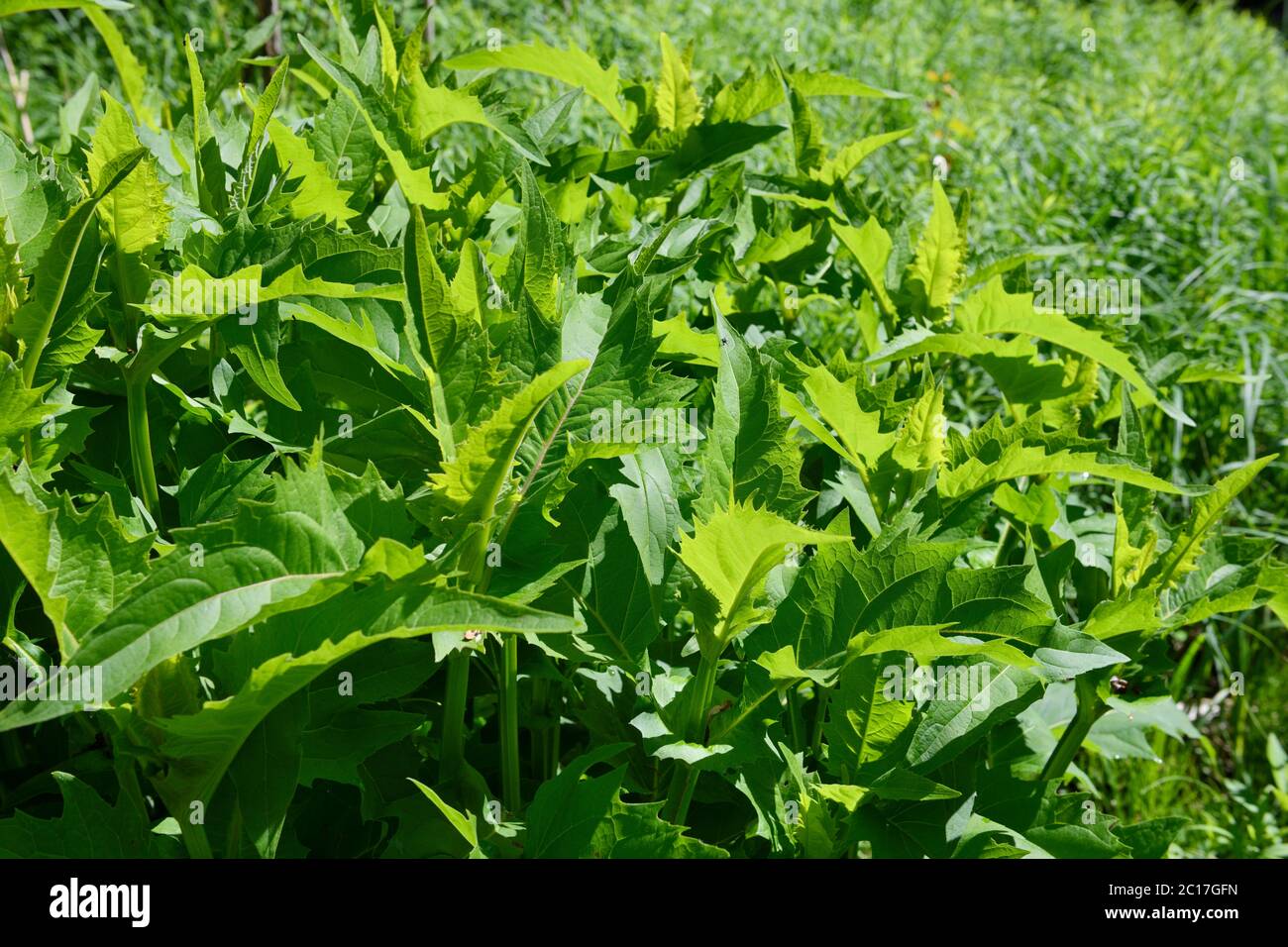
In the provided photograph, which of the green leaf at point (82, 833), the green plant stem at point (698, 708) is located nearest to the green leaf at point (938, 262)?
the green plant stem at point (698, 708)

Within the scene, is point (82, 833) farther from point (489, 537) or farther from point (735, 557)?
point (735, 557)

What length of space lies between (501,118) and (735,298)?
60cm

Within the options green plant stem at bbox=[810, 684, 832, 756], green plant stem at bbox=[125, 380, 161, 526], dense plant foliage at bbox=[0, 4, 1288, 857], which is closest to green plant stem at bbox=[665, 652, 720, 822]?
dense plant foliage at bbox=[0, 4, 1288, 857]

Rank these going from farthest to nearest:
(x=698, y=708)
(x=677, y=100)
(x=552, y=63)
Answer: (x=677, y=100) < (x=552, y=63) < (x=698, y=708)

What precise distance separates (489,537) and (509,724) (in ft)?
0.96

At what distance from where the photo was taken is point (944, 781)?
162 centimetres

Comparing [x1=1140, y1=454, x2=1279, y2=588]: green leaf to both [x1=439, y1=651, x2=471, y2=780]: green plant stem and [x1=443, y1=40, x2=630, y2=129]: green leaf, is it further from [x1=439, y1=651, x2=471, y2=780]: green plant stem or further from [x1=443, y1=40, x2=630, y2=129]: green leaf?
[x1=443, y1=40, x2=630, y2=129]: green leaf

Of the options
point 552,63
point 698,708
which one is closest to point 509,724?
point 698,708

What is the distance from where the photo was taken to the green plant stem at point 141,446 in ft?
4.71

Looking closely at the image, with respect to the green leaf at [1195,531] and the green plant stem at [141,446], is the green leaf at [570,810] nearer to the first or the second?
the green plant stem at [141,446]

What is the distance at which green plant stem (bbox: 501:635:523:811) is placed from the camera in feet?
4.55

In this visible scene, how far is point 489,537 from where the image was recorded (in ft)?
4.23

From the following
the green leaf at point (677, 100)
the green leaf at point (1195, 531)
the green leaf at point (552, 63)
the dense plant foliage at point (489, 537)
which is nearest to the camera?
the dense plant foliage at point (489, 537)
